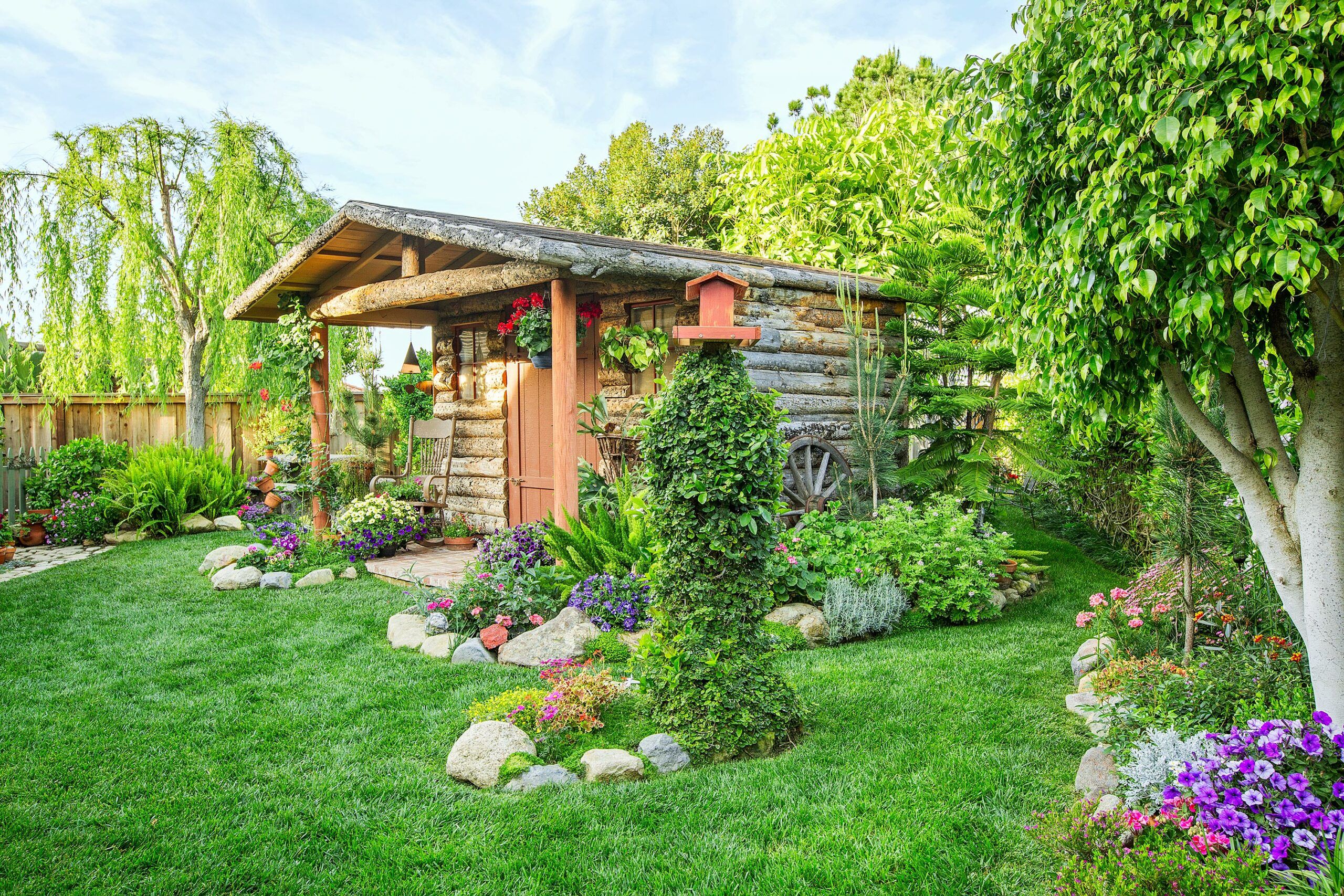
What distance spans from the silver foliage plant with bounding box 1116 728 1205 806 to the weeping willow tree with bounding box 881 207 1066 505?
437 centimetres

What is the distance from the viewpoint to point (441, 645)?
517 cm

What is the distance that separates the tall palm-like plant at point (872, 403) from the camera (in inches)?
288

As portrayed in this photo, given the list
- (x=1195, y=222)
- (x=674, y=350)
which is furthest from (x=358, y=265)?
(x=1195, y=222)

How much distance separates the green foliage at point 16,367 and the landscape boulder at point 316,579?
19.2ft

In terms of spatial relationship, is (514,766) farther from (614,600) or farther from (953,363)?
(953,363)

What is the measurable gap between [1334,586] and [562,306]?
4.73 metres

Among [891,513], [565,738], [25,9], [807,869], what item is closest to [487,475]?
[891,513]

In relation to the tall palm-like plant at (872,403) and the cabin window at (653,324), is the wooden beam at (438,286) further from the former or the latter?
the tall palm-like plant at (872,403)

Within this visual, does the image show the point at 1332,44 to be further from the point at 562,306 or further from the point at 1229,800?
the point at 562,306

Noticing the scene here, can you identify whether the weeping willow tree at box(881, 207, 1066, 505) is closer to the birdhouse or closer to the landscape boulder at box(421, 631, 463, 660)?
the birdhouse

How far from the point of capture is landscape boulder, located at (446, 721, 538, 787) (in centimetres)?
329

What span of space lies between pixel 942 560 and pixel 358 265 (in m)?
6.65

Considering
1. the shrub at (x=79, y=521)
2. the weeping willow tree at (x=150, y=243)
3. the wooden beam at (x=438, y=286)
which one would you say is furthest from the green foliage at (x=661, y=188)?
the shrub at (x=79, y=521)

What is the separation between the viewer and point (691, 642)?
3.46 meters
